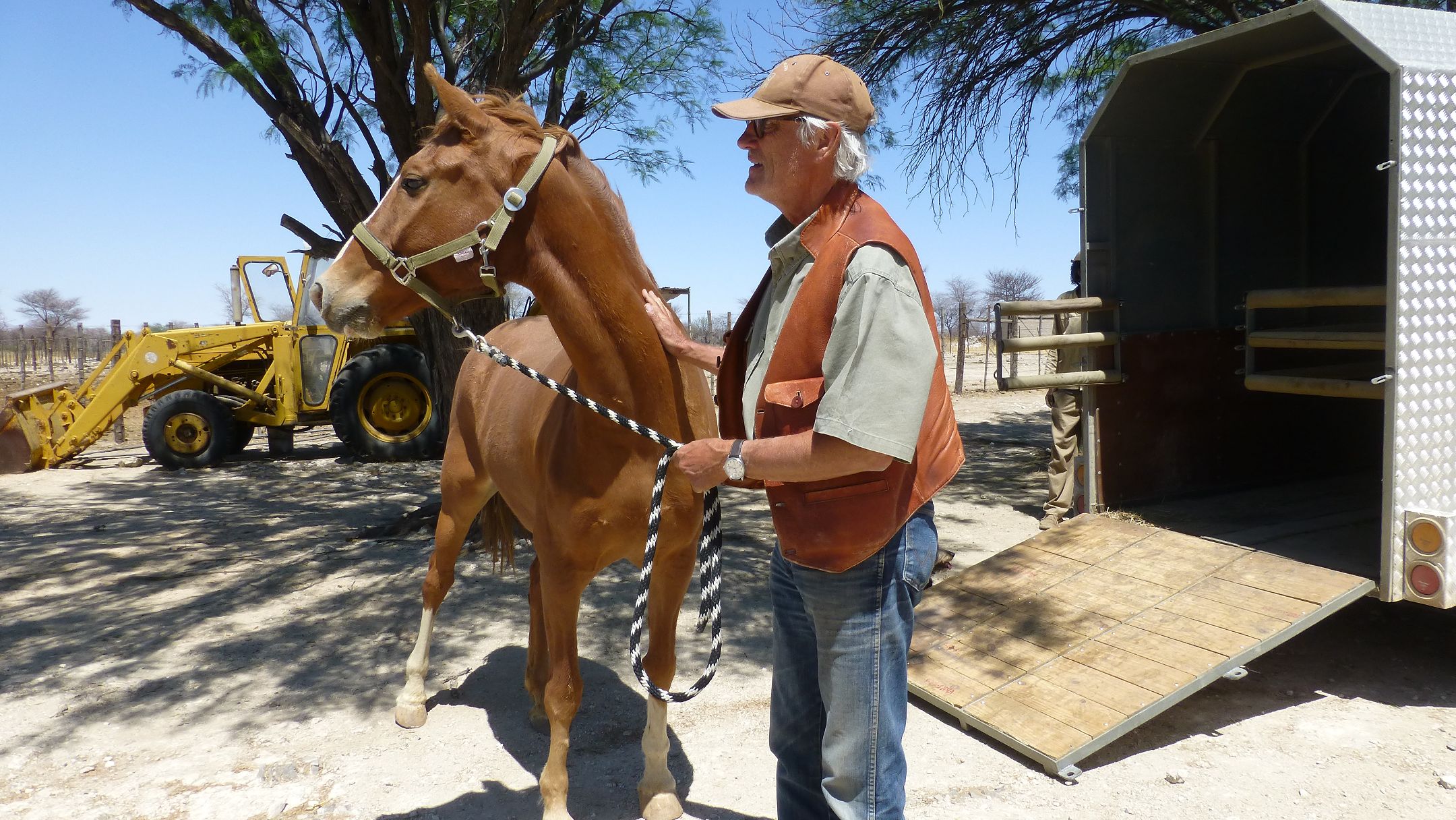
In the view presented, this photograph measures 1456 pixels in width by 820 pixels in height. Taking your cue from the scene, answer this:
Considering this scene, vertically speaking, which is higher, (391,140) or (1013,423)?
(391,140)

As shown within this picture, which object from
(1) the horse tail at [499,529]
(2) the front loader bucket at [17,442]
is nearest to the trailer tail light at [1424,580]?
(1) the horse tail at [499,529]

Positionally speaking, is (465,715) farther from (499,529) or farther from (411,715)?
(499,529)

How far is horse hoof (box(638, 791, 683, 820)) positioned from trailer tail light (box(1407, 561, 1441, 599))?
2.91m

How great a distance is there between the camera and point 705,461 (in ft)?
5.83

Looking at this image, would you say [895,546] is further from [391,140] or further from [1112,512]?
[391,140]

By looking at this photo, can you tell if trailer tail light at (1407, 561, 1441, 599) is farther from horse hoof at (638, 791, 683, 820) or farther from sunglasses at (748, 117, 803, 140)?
sunglasses at (748, 117, 803, 140)

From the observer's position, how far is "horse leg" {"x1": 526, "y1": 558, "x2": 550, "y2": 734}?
3.63 metres

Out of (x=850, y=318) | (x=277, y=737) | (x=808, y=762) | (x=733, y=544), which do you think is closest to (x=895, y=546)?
(x=850, y=318)

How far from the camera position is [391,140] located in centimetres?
660

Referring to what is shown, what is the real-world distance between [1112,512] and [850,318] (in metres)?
3.96

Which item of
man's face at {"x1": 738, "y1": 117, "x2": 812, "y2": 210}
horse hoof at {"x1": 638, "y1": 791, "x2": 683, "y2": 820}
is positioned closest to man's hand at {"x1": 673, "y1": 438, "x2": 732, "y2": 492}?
man's face at {"x1": 738, "y1": 117, "x2": 812, "y2": 210}

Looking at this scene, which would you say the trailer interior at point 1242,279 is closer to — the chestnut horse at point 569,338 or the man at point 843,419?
the chestnut horse at point 569,338

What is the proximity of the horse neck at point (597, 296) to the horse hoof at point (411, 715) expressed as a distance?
1898 millimetres

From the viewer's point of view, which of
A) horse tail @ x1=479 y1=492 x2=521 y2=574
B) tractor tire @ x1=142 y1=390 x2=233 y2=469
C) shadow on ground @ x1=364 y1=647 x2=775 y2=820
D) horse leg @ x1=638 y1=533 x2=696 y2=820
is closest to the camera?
horse leg @ x1=638 y1=533 x2=696 y2=820
